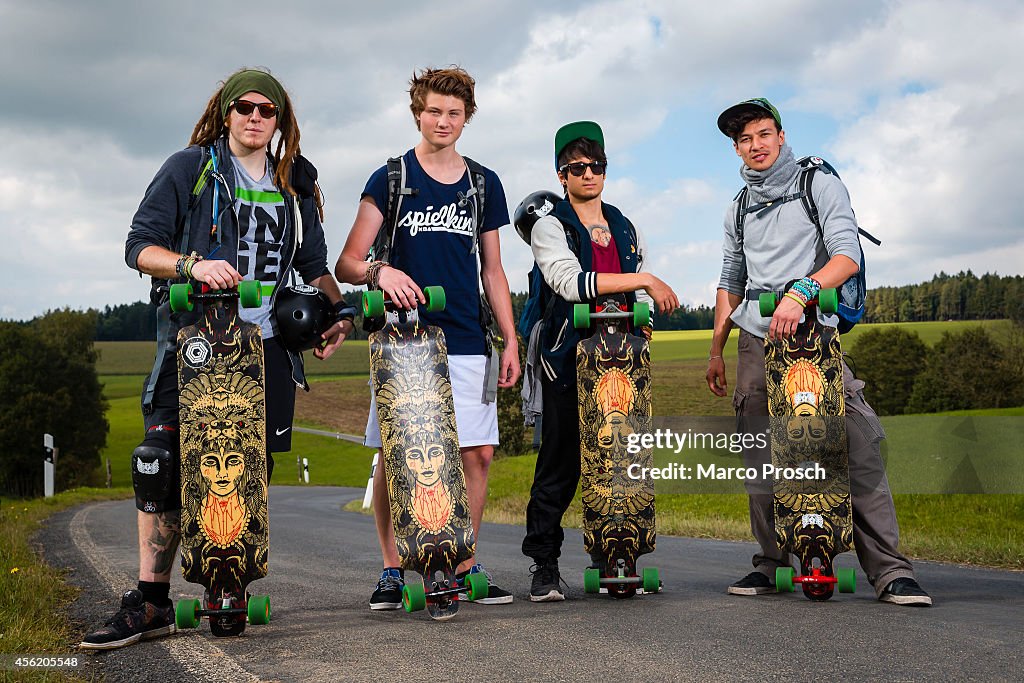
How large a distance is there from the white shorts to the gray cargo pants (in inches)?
58.7

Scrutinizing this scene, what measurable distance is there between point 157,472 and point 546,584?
212 centimetres

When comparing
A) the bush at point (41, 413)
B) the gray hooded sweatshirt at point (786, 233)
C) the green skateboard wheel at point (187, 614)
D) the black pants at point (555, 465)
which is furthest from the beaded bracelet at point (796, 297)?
the bush at point (41, 413)

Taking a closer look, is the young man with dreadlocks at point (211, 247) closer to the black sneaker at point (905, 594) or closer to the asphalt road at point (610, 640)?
the asphalt road at point (610, 640)

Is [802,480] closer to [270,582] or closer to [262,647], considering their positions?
[262,647]

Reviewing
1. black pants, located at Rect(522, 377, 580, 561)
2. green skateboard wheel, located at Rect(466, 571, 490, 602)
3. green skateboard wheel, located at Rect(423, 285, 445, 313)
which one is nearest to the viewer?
green skateboard wheel, located at Rect(423, 285, 445, 313)

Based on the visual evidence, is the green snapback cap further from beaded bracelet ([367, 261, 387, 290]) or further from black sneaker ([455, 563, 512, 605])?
black sneaker ([455, 563, 512, 605])

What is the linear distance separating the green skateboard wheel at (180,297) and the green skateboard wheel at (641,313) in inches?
88.6

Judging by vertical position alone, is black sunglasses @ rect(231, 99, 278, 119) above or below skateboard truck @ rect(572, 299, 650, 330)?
above

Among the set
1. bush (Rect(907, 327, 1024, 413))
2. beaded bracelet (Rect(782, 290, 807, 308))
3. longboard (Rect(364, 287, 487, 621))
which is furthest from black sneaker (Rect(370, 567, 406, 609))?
bush (Rect(907, 327, 1024, 413))

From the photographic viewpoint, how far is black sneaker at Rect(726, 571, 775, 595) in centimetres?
502

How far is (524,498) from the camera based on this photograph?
2042cm

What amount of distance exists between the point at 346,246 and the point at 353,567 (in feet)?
11.5

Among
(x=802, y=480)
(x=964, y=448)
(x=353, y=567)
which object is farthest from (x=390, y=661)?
(x=964, y=448)

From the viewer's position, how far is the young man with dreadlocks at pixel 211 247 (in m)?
3.96
